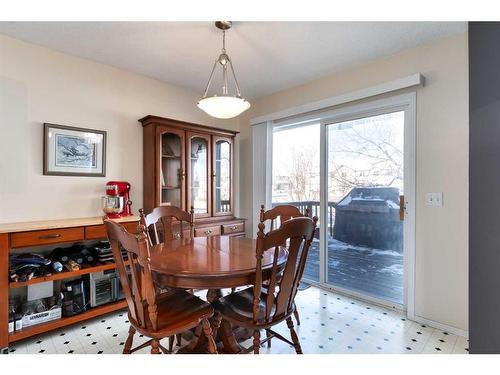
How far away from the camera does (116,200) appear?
2.47 metres

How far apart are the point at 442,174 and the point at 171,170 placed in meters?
2.55

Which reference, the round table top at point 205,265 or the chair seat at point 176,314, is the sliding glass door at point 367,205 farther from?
the chair seat at point 176,314

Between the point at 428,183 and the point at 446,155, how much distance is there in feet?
0.84

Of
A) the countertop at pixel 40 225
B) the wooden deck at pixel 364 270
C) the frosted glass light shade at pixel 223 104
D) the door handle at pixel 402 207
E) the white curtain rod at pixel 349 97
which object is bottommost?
the wooden deck at pixel 364 270

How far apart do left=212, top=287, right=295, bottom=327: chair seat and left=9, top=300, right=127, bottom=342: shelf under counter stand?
1206 millimetres

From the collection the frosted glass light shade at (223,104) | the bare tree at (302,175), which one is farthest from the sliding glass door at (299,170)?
the frosted glass light shade at (223,104)

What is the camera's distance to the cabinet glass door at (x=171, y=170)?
2814mm

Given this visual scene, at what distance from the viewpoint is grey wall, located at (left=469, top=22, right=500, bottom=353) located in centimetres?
69

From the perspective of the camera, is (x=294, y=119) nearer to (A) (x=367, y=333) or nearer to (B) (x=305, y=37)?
(B) (x=305, y=37)

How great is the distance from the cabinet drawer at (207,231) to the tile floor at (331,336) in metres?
1.00

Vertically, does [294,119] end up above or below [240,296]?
above
